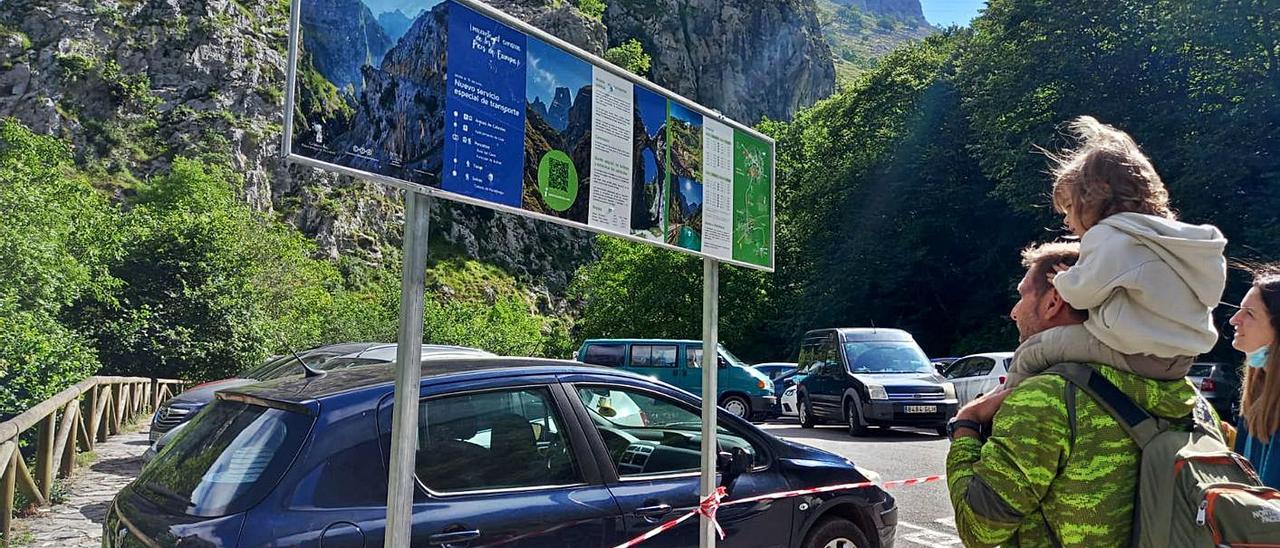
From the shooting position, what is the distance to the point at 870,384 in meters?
14.5

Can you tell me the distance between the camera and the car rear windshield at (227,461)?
10.3 feet

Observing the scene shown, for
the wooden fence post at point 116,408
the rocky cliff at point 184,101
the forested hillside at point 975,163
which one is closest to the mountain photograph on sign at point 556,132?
the wooden fence post at point 116,408

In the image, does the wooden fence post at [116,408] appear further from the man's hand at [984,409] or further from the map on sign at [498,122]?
the man's hand at [984,409]

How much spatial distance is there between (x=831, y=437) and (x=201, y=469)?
1251 centimetres

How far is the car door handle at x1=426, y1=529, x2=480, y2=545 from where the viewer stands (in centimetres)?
327

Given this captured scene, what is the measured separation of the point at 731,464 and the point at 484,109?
2324mm

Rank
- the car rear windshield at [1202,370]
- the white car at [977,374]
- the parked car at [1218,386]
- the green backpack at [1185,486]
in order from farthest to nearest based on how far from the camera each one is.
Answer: the car rear windshield at [1202,370] → the white car at [977,374] → the parked car at [1218,386] → the green backpack at [1185,486]

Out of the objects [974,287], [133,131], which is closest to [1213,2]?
[974,287]

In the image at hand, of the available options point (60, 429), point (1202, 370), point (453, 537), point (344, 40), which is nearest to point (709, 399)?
point (453, 537)

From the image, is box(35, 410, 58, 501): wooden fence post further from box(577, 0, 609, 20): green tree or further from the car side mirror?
box(577, 0, 609, 20): green tree

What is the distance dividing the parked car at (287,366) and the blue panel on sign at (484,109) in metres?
5.80

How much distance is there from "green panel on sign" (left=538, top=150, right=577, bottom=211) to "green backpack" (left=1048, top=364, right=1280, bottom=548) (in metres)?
1.71

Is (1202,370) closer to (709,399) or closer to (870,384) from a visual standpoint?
(870,384)

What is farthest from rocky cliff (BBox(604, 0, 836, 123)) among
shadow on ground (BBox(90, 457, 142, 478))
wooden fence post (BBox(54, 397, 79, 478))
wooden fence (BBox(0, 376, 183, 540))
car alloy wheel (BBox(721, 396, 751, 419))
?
wooden fence post (BBox(54, 397, 79, 478))
